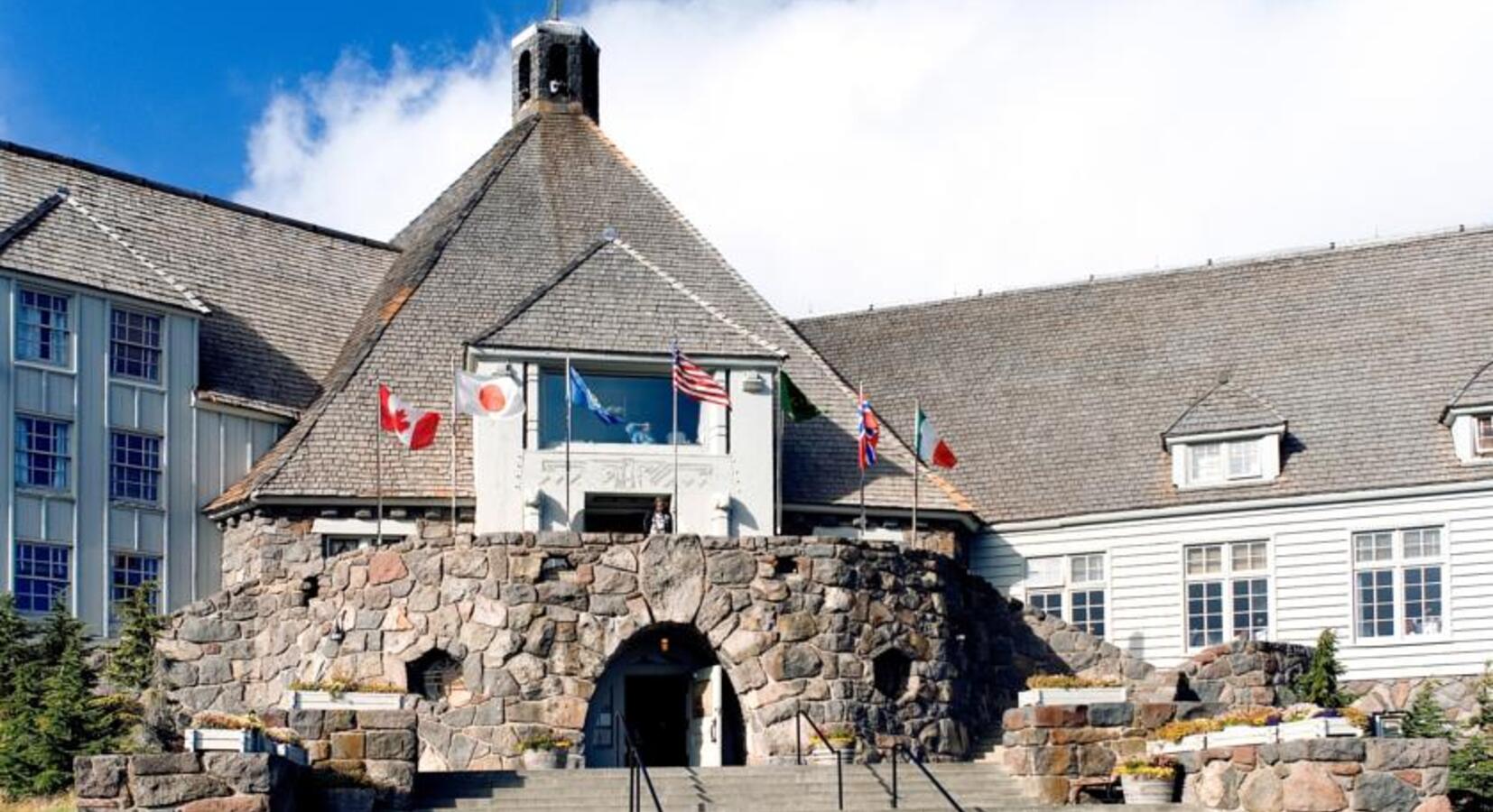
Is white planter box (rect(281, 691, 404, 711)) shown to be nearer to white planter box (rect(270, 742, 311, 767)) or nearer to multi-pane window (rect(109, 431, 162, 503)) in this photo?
white planter box (rect(270, 742, 311, 767))

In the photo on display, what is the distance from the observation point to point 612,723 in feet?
140

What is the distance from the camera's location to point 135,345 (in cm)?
4534

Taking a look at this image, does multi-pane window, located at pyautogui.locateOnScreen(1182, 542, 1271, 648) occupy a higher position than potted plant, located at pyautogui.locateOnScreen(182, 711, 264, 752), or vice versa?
multi-pane window, located at pyautogui.locateOnScreen(1182, 542, 1271, 648)

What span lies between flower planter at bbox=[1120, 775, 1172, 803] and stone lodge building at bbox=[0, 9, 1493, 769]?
22.8 feet

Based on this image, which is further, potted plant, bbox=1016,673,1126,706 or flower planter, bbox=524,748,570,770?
flower planter, bbox=524,748,570,770

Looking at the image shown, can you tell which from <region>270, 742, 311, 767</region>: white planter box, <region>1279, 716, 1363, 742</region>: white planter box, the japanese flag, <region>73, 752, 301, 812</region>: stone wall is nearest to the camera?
<region>73, 752, 301, 812</region>: stone wall

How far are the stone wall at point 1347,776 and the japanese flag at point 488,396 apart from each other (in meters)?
13.2

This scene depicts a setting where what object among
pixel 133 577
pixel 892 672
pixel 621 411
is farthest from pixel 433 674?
pixel 892 672

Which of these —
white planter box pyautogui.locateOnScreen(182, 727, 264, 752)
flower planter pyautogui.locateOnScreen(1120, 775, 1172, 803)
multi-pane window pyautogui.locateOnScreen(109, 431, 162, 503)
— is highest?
multi-pane window pyautogui.locateOnScreen(109, 431, 162, 503)

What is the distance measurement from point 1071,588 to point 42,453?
17.2 m

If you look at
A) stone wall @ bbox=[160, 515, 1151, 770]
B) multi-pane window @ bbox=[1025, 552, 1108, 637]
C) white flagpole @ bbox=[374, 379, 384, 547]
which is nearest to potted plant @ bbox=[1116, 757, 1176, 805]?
stone wall @ bbox=[160, 515, 1151, 770]

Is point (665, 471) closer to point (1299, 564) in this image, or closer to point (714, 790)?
point (714, 790)

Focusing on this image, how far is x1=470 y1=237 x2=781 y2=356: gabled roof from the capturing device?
144 ft

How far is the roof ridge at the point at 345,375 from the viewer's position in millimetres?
45031
